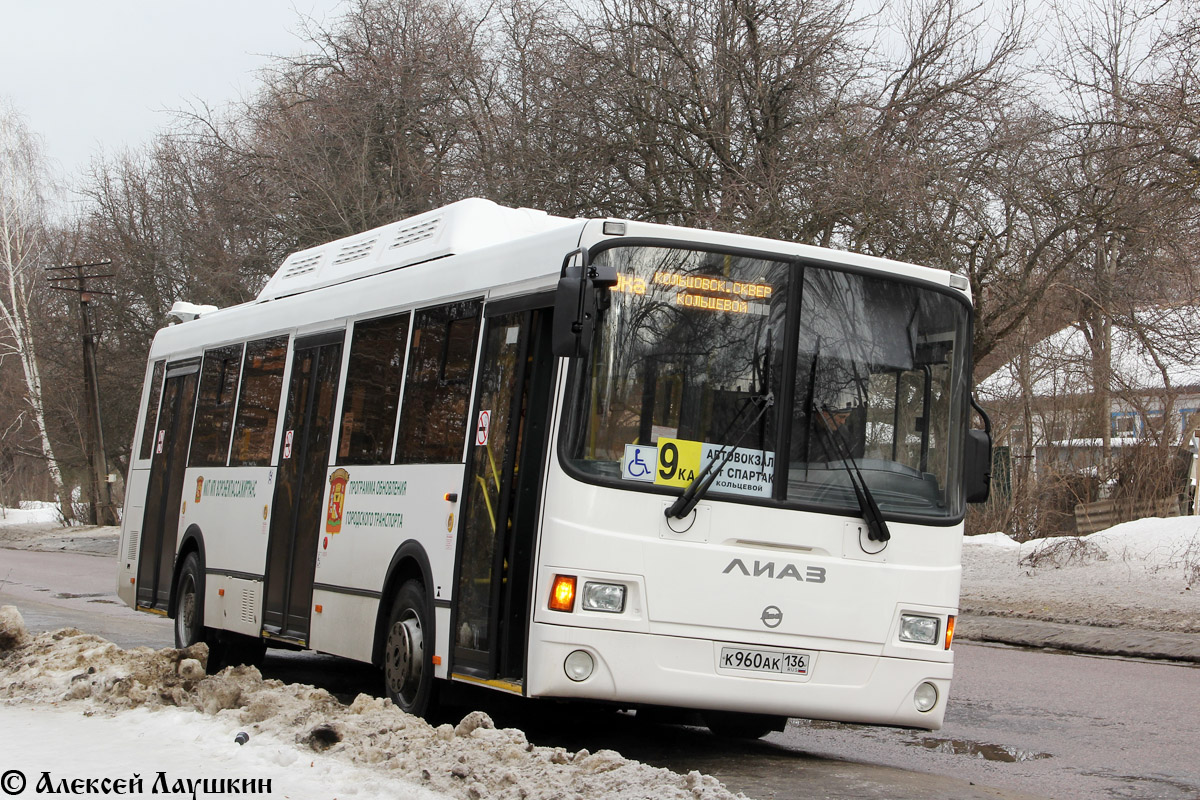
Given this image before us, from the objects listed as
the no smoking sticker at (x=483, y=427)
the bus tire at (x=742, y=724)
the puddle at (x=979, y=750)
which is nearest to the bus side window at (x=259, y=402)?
the no smoking sticker at (x=483, y=427)

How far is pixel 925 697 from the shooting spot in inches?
310

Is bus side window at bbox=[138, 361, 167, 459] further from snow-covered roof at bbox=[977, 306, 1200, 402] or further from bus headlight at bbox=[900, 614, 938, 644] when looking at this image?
snow-covered roof at bbox=[977, 306, 1200, 402]

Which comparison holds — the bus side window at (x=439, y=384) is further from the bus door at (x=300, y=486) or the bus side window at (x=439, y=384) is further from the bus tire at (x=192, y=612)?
the bus tire at (x=192, y=612)

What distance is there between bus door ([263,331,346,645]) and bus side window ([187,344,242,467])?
1.46 metres

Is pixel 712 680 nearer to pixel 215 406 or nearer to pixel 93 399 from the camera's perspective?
pixel 215 406

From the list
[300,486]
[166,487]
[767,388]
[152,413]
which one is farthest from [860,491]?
[152,413]

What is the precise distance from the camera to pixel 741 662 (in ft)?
24.6

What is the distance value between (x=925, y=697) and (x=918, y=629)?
0.36m

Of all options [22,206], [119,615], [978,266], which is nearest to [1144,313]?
[978,266]

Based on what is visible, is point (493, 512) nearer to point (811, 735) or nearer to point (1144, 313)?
point (811, 735)

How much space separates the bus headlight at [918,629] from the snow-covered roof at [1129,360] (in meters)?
20.0

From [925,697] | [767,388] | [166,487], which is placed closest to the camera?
[767,388]

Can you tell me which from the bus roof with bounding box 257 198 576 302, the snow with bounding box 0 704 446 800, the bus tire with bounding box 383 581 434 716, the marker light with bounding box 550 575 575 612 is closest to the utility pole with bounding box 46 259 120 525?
the bus roof with bounding box 257 198 576 302

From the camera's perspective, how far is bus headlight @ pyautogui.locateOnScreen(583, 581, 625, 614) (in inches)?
289
